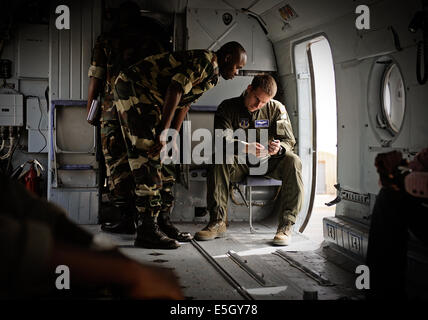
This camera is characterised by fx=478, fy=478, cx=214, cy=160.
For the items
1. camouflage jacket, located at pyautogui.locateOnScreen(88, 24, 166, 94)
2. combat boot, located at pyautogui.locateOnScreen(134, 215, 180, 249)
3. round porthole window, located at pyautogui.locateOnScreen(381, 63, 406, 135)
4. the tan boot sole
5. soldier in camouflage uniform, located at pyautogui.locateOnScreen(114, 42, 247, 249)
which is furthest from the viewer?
camouflage jacket, located at pyautogui.locateOnScreen(88, 24, 166, 94)

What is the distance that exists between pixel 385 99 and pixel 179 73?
157cm

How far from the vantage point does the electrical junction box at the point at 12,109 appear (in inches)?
244

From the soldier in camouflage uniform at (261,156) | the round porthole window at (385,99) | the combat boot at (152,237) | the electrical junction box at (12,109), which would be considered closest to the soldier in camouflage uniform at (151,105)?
the combat boot at (152,237)

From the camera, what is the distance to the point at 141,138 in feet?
12.7

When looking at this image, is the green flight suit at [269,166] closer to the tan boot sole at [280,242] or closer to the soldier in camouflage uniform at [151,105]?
the tan boot sole at [280,242]

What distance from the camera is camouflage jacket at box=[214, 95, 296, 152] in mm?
4668

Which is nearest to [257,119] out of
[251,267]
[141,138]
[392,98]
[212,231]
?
[212,231]

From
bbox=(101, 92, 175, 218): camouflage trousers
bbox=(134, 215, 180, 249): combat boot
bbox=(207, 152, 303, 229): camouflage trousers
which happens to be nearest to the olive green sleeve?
bbox=(207, 152, 303, 229): camouflage trousers

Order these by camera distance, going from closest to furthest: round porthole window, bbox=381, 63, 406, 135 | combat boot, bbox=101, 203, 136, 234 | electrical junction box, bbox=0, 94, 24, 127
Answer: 1. round porthole window, bbox=381, 63, 406, 135
2. combat boot, bbox=101, 203, 136, 234
3. electrical junction box, bbox=0, 94, 24, 127

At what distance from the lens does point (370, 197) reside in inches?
141

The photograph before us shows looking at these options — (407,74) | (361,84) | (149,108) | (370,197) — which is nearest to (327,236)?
(370,197)

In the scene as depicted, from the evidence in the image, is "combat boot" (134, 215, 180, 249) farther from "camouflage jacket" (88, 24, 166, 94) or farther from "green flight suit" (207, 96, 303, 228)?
"camouflage jacket" (88, 24, 166, 94)

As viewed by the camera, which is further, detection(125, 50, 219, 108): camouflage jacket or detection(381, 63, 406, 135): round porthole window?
detection(125, 50, 219, 108): camouflage jacket

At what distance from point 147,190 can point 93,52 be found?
1.75m
